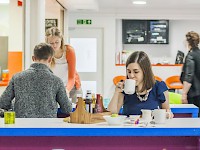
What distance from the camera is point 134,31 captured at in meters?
12.5

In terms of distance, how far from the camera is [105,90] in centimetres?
1173

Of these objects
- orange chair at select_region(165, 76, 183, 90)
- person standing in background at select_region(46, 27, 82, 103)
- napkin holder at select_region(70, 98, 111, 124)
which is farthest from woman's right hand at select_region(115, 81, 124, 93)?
orange chair at select_region(165, 76, 183, 90)

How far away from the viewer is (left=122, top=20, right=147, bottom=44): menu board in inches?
490

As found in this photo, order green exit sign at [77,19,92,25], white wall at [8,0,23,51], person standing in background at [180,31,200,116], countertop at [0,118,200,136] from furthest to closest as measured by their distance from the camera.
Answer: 1. green exit sign at [77,19,92,25]
2. white wall at [8,0,23,51]
3. person standing in background at [180,31,200,116]
4. countertop at [0,118,200,136]

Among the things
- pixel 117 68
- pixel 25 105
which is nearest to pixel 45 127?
pixel 25 105

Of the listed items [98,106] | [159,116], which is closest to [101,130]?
[159,116]

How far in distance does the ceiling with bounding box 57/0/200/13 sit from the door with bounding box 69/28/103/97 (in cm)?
68

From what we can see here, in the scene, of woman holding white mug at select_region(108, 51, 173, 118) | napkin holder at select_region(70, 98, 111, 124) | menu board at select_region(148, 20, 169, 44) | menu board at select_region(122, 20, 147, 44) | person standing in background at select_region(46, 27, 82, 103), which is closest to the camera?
napkin holder at select_region(70, 98, 111, 124)

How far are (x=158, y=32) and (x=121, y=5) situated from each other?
1.96 m

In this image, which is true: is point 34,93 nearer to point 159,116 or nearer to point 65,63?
point 159,116

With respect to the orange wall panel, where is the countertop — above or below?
below

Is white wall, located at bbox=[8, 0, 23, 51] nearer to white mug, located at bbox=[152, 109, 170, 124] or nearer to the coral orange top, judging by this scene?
the coral orange top

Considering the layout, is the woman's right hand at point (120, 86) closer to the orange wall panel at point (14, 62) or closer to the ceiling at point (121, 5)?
the orange wall panel at point (14, 62)

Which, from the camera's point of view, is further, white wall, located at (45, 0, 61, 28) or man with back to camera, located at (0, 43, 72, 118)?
white wall, located at (45, 0, 61, 28)
